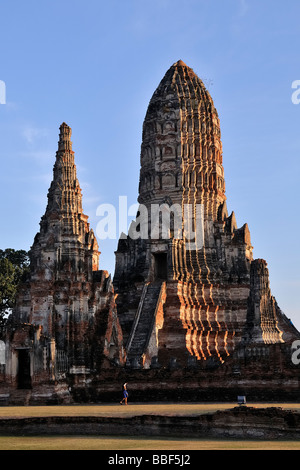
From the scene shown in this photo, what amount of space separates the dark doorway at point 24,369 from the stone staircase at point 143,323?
17.7 feet

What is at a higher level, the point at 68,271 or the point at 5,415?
the point at 68,271

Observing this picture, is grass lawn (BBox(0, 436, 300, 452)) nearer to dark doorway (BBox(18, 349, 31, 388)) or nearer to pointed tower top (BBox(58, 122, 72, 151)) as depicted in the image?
dark doorway (BBox(18, 349, 31, 388))

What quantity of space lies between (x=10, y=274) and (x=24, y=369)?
66.0 ft

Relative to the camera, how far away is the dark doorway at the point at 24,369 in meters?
34.9

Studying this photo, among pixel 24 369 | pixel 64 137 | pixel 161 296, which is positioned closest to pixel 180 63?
pixel 64 137

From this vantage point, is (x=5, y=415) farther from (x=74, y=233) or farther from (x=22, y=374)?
(x=74, y=233)

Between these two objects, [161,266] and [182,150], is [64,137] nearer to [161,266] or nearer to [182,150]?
[182,150]

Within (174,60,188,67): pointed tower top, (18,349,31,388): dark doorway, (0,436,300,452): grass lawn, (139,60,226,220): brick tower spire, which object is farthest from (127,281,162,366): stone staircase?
(0,436,300,452): grass lawn

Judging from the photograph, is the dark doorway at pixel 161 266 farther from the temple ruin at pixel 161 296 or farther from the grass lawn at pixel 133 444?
the grass lawn at pixel 133 444

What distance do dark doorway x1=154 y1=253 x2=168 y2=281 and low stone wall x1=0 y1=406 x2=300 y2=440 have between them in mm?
24708

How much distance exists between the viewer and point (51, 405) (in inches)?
1262
